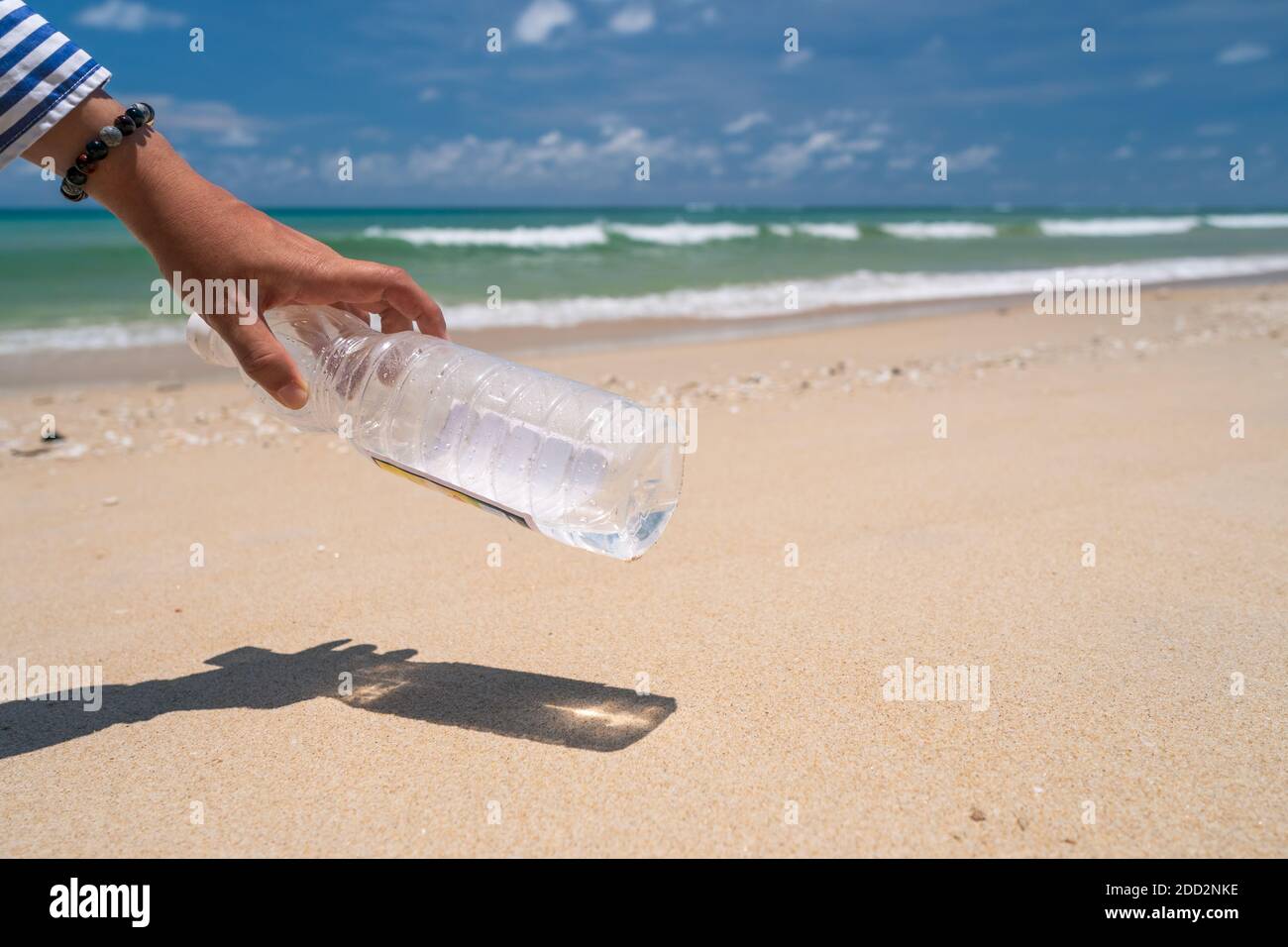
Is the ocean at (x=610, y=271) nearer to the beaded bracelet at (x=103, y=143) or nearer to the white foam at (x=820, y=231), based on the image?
the white foam at (x=820, y=231)

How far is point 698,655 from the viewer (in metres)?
2.16

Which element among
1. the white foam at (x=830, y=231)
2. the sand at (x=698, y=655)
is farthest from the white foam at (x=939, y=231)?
the sand at (x=698, y=655)

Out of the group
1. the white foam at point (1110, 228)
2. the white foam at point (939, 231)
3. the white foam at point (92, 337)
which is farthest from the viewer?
the white foam at point (1110, 228)

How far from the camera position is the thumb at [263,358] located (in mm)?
1754

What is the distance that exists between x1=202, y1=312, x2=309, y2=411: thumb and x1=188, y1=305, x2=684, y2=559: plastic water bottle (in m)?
0.25

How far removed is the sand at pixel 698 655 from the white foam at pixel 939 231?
29016 mm

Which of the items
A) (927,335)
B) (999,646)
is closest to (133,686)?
(999,646)

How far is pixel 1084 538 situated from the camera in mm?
2756

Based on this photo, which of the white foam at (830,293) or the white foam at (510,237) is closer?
the white foam at (830,293)

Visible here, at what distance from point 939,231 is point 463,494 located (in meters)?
34.9

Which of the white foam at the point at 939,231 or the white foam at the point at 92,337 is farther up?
the white foam at the point at 939,231
